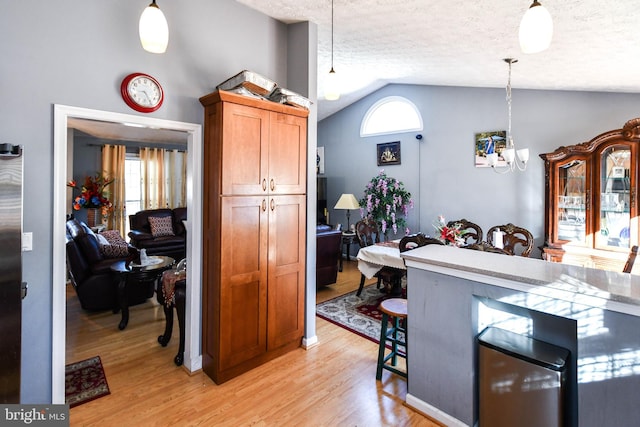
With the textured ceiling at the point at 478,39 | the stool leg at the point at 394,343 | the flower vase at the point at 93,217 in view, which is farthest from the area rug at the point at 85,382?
the flower vase at the point at 93,217

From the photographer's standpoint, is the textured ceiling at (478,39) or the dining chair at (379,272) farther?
the dining chair at (379,272)

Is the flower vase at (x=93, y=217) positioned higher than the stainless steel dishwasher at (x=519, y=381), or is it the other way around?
the flower vase at (x=93, y=217)

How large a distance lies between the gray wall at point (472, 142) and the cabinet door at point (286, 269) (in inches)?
Result: 126

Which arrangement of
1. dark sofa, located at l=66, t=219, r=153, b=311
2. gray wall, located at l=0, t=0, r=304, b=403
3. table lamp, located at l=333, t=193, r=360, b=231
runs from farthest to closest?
table lamp, located at l=333, t=193, r=360, b=231 < dark sofa, located at l=66, t=219, r=153, b=311 < gray wall, located at l=0, t=0, r=304, b=403

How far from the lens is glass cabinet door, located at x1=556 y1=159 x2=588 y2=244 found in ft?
12.4

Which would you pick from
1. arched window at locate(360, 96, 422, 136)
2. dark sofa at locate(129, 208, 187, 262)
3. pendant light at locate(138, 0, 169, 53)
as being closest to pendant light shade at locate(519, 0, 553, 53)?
pendant light at locate(138, 0, 169, 53)

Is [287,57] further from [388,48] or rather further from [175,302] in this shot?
[175,302]

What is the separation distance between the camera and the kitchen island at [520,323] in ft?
4.58

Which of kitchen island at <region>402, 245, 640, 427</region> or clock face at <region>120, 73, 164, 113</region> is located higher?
clock face at <region>120, 73, 164, 113</region>

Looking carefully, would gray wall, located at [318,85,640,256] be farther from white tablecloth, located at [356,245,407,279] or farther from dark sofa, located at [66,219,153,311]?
dark sofa, located at [66,219,153,311]

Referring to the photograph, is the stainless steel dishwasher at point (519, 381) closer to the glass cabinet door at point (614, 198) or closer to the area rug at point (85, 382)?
the area rug at point (85, 382)

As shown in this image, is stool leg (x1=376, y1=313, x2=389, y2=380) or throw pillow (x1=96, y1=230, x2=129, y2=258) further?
throw pillow (x1=96, y1=230, x2=129, y2=258)

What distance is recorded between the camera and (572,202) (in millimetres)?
3891

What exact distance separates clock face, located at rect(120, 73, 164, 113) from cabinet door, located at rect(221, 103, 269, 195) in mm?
486
